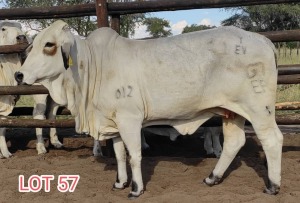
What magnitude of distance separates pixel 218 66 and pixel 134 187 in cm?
129

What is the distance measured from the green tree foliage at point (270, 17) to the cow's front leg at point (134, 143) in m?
21.1

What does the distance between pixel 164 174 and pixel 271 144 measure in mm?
1218

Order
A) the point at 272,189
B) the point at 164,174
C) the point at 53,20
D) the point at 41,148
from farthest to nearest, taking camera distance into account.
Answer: the point at 53,20 → the point at 41,148 → the point at 164,174 → the point at 272,189

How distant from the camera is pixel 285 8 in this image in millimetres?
24141

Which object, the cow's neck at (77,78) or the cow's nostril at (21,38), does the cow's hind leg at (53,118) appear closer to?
the cow's nostril at (21,38)

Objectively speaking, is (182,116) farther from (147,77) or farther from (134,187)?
(134,187)

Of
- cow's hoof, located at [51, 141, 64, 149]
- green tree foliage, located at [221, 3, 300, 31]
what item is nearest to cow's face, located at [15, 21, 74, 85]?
cow's hoof, located at [51, 141, 64, 149]

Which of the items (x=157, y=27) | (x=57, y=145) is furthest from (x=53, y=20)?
(x=157, y=27)

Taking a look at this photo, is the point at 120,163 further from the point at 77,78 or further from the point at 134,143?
the point at 77,78

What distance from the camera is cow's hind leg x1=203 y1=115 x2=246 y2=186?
4609 millimetres

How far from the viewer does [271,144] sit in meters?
4.23

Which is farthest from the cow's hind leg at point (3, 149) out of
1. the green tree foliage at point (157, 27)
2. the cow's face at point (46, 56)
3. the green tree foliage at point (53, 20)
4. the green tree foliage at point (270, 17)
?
the green tree foliage at point (157, 27)

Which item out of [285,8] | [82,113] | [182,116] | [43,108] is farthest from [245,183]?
[285,8]

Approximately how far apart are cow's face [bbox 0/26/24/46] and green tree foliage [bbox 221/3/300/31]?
1941 centimetres
